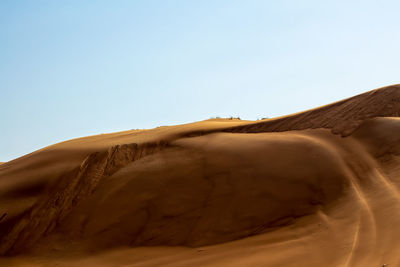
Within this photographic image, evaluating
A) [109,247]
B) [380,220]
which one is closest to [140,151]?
[109,247]

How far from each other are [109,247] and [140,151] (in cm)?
286

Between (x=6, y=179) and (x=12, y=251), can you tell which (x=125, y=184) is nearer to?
(x=12, y=251)

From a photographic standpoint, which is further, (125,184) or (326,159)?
(125,184)

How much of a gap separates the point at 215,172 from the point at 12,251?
4.01 m

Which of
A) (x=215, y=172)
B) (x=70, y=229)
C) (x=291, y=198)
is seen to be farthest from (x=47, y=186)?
(x=291, y=198)

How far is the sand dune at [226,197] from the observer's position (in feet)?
17.3

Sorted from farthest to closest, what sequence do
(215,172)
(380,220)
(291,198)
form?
1. (215,172)
2. (291,198)
3. (380,220)

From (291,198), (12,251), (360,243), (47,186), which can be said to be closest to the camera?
(360,243)

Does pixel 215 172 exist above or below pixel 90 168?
below

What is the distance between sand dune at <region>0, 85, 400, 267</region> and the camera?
527 cm

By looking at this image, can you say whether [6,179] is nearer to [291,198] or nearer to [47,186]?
[47,186]

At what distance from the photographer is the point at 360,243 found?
4594mm

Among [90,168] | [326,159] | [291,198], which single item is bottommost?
[291,198]

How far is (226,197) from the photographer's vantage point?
682 centimetres
